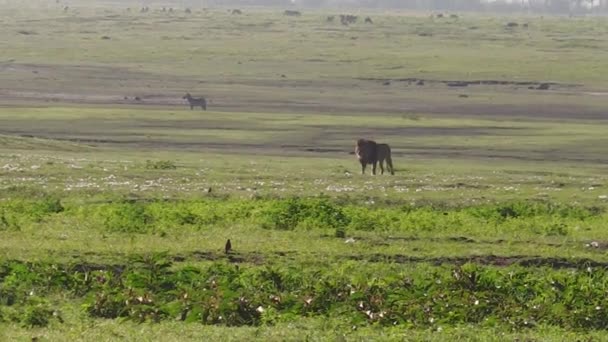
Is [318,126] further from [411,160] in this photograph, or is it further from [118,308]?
[118,308]

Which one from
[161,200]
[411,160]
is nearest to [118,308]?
[161,200]

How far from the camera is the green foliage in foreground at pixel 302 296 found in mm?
13953

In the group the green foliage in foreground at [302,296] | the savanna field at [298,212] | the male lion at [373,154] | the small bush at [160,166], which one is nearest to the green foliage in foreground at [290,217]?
the savanna field at [298,212]

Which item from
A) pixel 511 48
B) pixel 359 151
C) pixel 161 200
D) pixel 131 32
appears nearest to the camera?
pixel 161 200

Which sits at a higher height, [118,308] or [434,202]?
[118,308]

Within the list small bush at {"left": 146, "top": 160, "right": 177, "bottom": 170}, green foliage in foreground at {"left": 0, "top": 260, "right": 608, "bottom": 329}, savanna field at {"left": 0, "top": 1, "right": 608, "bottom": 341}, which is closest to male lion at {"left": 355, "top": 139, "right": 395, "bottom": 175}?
savanna field at {"left": 0, "top": 1, "right": 608, "bottom": 341}

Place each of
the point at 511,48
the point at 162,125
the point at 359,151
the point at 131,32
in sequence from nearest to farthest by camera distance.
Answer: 1. the point at 359,151
2. the point at 162,125
3. the point at 511,48
4. the point at 131,32

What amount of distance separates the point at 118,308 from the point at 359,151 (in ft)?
73.6

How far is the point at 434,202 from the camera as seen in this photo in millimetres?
27234

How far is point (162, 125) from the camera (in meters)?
52.8

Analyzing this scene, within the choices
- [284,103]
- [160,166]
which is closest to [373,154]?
[160,166]

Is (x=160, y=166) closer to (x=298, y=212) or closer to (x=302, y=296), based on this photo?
(x=298, y=212)

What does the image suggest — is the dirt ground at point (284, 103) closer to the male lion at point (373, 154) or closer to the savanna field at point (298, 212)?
the savanna field at point (298, 212)

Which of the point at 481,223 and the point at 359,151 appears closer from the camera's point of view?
the point at 481,223
